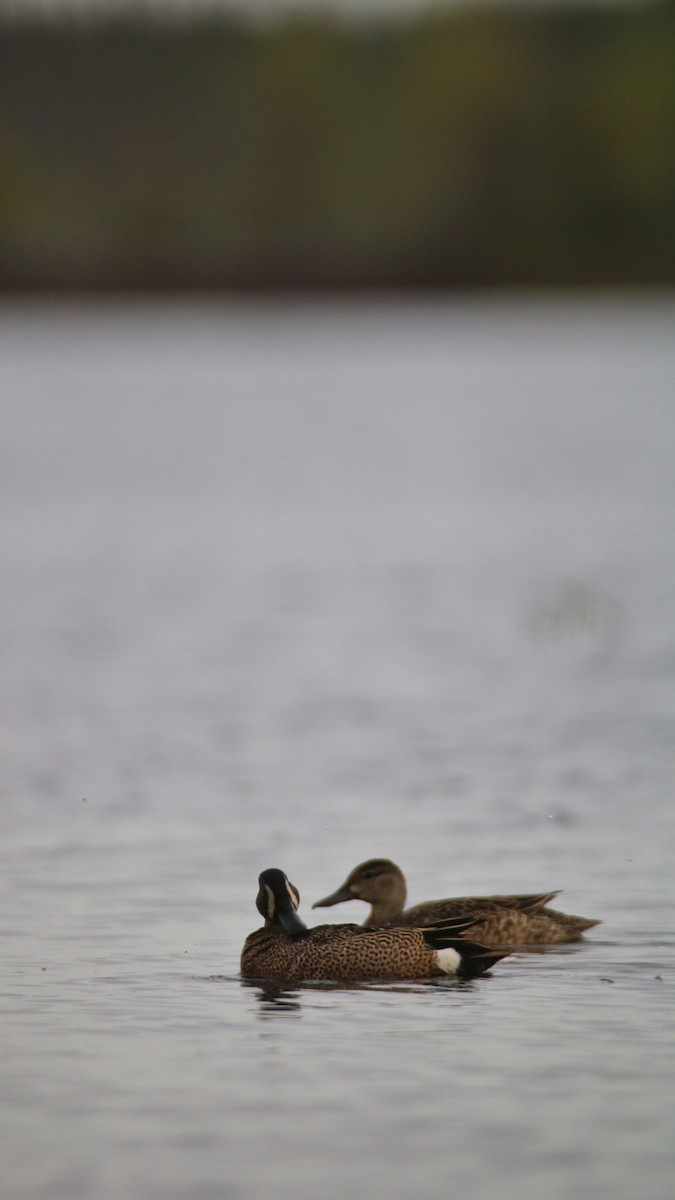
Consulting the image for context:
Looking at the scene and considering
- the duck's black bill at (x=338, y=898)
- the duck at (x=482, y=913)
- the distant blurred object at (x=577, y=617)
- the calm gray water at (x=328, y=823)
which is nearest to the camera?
the calm gray water at (x=328, y=823)

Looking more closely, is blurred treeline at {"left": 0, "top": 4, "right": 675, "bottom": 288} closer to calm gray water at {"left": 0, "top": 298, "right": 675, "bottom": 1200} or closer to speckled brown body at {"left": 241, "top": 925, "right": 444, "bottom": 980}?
calm gray water at {"left": 0, "top": 298, "right": 675, "bottom": 1200}

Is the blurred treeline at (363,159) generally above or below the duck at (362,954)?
above

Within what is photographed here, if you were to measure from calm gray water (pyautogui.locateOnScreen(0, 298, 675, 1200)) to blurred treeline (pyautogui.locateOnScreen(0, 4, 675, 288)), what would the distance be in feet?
213

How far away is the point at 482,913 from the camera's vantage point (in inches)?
300

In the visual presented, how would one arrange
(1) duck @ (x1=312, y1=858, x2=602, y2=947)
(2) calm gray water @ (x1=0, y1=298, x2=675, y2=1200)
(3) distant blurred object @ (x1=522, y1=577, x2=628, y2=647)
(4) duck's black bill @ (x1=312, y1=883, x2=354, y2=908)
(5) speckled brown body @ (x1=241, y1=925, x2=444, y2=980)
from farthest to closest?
1. (3) distant blurred object @ (x1=522, y1=577, x2=628, y2=647)
2. (4) duck's black bill @ (x1=312, y1=883, x2=354, y2=908)
3. (1) duck @ (x1=312, y1=858, x2=602, y2=947)
4. (5) speckled brown body @ (x1=241, y1=925, x2=444, y2=980)
5. (2) calm gray water @ (x1=0, y1=298, x2=675, y2=1200)

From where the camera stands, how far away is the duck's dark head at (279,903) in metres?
7.30

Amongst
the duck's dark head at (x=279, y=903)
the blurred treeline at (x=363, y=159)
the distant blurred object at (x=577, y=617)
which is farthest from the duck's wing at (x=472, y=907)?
the blurred treeline at (x=363, y=159)

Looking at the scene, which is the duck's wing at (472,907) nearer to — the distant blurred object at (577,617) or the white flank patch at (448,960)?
the white flank patch at (448,960)

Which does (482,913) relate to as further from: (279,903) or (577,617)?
(577,617)

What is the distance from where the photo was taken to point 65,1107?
5.81 metres

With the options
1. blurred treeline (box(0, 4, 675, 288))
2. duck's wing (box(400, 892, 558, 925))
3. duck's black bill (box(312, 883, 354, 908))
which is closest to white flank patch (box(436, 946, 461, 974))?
duck's wing (box(400, 892, 558, 925))

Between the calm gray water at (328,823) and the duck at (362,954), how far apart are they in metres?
0.10

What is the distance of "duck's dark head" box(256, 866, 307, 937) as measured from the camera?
24.0 ft

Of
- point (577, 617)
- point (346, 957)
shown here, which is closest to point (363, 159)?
point (577, 617)
